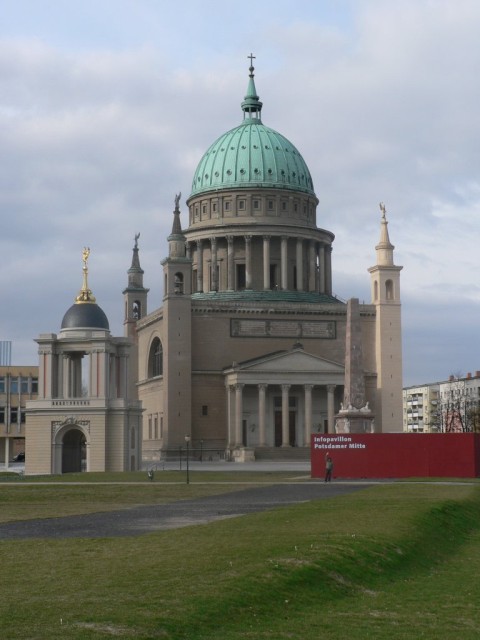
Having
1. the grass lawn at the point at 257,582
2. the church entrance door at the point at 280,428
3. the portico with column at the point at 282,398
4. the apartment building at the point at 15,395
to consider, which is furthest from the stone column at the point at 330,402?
the grass lawn at the point at 257,582

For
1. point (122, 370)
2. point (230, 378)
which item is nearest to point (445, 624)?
point (122, 370)

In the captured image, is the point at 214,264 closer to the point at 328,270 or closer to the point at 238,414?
the point at 328,270

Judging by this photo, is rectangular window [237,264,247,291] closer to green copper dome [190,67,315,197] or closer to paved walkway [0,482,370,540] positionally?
green copper dome [190,67,315,197]

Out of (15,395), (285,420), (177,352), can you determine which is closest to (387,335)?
(285,420)

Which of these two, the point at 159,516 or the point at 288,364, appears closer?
the point at 159,516

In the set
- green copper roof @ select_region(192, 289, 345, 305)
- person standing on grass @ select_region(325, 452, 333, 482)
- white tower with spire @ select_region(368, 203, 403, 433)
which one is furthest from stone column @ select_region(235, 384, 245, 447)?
person standing on grass @ select_region(325, 452, 333, 482)

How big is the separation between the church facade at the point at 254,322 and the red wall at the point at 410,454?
44.2 m

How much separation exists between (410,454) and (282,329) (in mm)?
58947

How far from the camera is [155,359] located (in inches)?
5157

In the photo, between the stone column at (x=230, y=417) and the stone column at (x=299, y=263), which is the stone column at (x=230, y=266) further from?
the stone column at (x=230, y=417)

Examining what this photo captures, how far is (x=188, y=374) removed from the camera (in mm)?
117125

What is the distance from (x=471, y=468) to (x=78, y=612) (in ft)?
163

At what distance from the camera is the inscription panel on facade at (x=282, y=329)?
121 metres

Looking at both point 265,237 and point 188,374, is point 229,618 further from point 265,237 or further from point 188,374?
point 265,237
